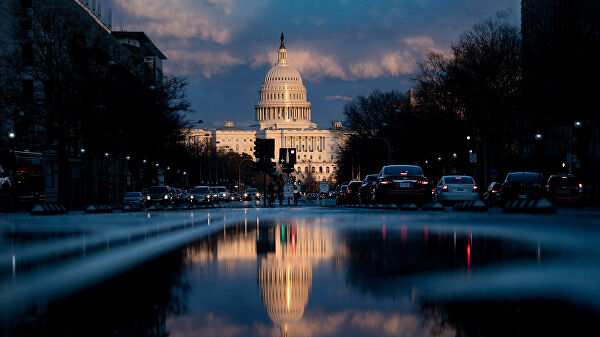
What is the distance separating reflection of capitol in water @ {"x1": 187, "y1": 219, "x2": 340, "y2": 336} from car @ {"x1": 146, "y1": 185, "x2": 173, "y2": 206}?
159 ft

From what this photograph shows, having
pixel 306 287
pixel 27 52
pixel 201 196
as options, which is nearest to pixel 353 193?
pixel 201 196

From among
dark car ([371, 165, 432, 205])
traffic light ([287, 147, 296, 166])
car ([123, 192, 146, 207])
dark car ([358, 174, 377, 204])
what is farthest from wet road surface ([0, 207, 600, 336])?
traffic light ([287, 147, 296, 166])

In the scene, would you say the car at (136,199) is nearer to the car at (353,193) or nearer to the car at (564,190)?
the car at (353,193)

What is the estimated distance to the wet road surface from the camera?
516 cm

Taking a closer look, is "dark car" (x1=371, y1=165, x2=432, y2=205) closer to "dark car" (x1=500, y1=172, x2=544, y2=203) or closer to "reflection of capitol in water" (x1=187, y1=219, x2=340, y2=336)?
"dark car" (x1=500, y1=172, x2=544, y2=203)

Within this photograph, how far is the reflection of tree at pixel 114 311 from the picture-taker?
198 inches

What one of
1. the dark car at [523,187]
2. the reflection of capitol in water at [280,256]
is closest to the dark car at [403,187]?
the dark car at [523,187]

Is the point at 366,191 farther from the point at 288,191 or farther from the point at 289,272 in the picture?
the point at 289,272

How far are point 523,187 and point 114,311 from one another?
1507 inches

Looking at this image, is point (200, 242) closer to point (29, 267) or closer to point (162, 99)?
point (29, 267)

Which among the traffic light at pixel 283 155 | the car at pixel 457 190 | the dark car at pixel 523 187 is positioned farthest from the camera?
the traffic light at pixel 283 155

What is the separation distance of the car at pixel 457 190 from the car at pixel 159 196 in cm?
2707

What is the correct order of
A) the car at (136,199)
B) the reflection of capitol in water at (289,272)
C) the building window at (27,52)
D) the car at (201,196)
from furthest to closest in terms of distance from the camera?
the car at (201,196) < the building window at (27,52) < the car at (136,199) < the reflection of capitol in water at (289,272)

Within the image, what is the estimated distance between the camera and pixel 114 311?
5.80 metres
